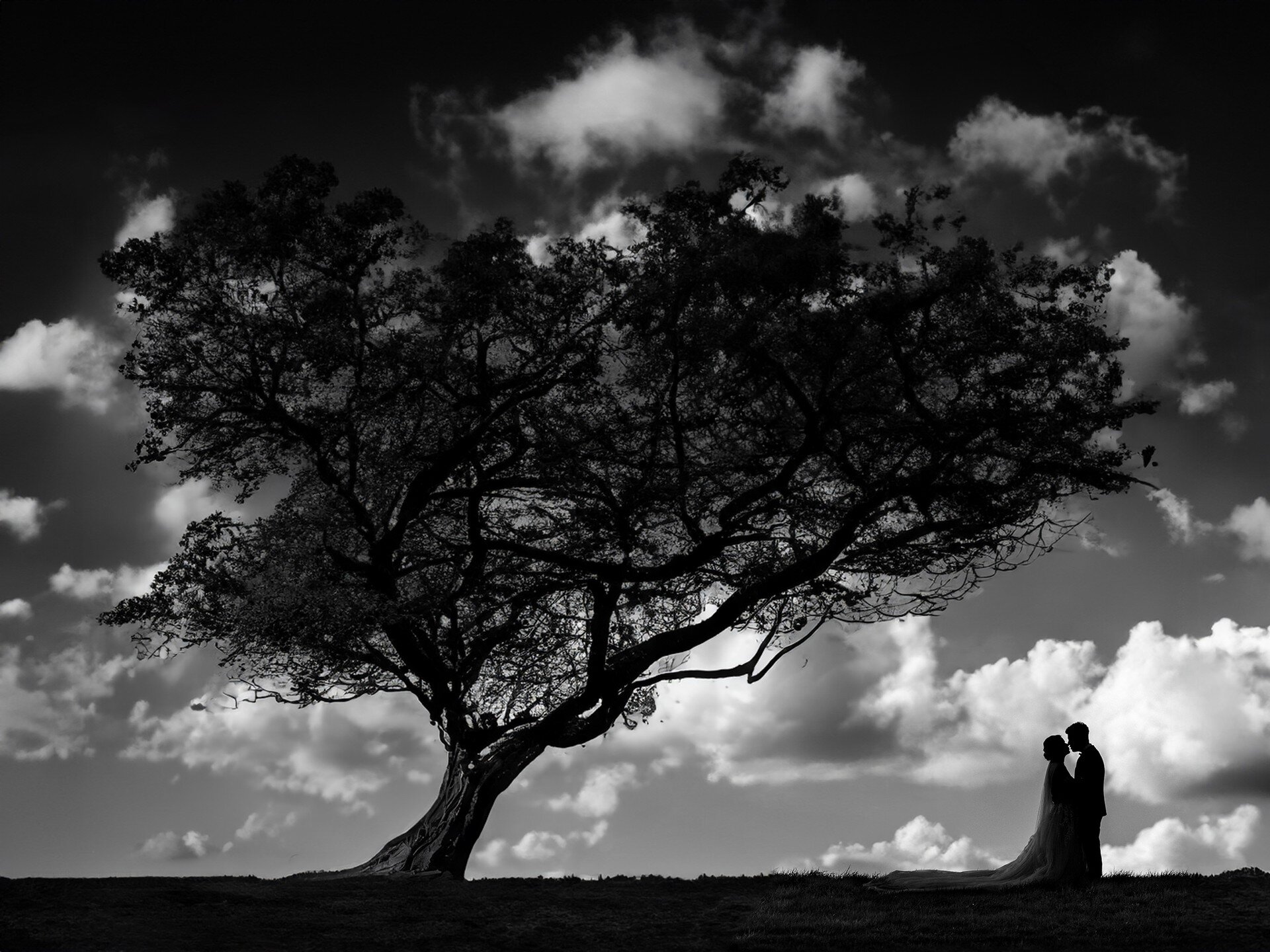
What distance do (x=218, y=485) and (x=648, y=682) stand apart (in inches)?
324

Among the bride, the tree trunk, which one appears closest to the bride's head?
the bride

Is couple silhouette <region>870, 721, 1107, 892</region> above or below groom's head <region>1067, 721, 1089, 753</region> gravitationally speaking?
below

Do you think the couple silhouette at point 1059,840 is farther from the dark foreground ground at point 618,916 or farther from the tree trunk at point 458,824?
the tree trunk at point 458,824

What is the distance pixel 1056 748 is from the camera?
660 inches

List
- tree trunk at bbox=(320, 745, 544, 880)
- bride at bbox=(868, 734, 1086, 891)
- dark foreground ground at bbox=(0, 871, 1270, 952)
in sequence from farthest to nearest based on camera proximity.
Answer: tree trunk at bbox=(320, 745, 544, 880) → bride at bbox=(868, 734, 1086, 891) → dark foreground ground at bbox=(0, 871, 1270, 952)

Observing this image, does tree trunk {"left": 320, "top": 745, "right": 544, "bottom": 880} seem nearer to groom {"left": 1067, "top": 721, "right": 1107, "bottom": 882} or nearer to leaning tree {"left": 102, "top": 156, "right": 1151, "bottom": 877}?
leaning tree {"left": 102, "top": 156, "right": 1151, "bottom": 877}

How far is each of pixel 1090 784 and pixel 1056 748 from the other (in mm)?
662

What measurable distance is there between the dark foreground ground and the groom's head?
1.91m

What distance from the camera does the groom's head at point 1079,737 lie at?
16.8 meters

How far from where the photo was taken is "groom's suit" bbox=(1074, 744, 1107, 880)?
53.5 ft

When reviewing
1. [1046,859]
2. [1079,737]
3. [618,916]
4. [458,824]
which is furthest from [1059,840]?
[458,824]

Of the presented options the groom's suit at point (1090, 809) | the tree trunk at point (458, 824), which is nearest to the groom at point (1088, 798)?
the groom's suit at point (1090, 809)

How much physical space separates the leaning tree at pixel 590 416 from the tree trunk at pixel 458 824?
8 centimetres

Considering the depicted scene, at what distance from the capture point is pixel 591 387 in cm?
1888
